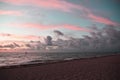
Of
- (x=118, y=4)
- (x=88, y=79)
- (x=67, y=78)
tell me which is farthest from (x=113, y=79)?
(x=118, y=4)

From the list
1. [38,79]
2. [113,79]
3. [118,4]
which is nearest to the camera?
[113,79]

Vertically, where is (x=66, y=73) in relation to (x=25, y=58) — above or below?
below

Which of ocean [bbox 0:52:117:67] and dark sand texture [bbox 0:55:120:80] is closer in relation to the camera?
dark sand texture [bbox 0:55:120:80]

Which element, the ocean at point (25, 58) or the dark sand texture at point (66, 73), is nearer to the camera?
the dark sand texture at point (66, 73)

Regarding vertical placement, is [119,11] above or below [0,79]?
above

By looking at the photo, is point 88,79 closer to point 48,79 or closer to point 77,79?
point 77,79

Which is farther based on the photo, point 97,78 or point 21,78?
point 21,78

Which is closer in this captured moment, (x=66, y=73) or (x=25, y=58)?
(x=66, y=73)

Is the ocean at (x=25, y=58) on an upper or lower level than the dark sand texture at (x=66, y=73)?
upper

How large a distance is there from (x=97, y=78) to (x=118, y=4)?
3.97 meters

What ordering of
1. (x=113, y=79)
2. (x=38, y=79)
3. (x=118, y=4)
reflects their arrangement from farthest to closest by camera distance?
(x=118, y=4) → (x=38, y=79) → (x=113, y=79)

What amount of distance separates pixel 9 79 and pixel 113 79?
3311 mm

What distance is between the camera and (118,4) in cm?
928

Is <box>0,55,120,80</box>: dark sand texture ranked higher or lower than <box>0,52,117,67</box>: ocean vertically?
lower
